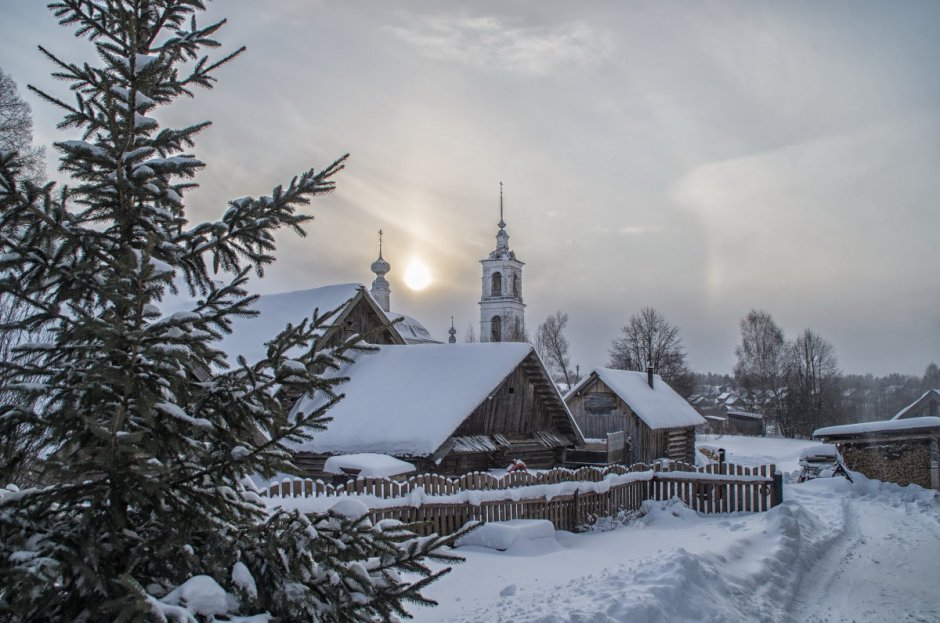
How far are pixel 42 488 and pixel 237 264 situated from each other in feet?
6.20

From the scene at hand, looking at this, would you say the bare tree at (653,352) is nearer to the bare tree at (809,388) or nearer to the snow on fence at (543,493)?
the bare tree at (809,388)

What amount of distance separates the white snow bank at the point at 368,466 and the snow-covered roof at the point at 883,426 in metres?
15.8

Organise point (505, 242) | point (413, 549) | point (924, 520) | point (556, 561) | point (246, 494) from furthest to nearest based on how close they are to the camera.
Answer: point (505, 242), point (924, 520), point (556, 561), point (246, 494), point (413, 549)

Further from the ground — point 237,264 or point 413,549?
point 237,264

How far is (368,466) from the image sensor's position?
14.1 metres

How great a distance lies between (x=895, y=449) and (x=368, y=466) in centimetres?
1879

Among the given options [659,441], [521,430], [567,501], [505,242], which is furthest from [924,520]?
[505,242]

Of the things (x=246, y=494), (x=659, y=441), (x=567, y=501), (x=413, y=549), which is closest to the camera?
(x=413, y=549)

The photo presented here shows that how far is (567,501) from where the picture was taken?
47.0 ft

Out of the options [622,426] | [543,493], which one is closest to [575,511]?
[543,493]

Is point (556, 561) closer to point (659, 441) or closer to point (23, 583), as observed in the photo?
point (23, 583)

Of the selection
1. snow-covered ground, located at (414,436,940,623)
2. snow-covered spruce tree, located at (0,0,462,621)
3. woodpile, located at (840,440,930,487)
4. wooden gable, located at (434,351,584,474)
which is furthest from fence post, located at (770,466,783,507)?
snow-covered spruce tree, located at (0,0,462,621)

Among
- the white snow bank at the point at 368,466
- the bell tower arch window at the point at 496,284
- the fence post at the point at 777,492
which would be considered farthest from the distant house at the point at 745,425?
the white snow bank at the point at 368,466

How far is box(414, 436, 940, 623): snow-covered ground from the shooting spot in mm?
7809
